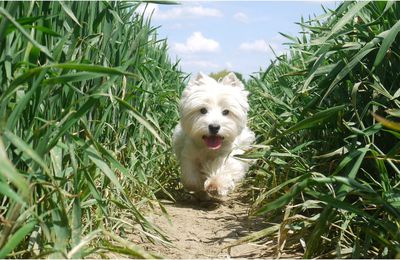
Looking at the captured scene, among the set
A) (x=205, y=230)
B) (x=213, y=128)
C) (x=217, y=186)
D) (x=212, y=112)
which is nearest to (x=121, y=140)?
(x=205, y=230)

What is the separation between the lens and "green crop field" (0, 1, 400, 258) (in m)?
1.92

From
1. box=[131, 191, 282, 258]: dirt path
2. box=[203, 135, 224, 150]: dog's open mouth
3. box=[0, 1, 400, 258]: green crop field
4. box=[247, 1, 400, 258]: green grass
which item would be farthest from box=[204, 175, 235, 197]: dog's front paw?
box=[247, 1, 400, 258]: green grass

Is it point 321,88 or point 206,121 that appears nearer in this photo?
point 321,88

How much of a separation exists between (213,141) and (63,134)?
10.4 ft

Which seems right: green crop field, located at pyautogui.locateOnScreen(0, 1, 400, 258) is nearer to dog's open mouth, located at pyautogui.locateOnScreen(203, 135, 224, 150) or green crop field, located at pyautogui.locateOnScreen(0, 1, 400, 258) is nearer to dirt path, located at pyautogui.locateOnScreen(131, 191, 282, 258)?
dirt path, located at pyautogui.locateOnScreen(131, 191, 282, 258)

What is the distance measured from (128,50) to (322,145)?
4.19 ft

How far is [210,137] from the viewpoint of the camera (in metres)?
5.12

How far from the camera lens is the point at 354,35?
3.16 m

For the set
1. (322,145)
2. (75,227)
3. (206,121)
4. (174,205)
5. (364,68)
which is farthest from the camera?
(206,121)

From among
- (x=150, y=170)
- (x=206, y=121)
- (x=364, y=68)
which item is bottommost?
(x=150, y=170)

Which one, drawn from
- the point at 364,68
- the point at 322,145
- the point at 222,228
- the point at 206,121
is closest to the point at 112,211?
the point at 222,228

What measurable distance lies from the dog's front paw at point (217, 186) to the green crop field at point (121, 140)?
32.1 inches

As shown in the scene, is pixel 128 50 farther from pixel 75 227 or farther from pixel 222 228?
pixel 75 227

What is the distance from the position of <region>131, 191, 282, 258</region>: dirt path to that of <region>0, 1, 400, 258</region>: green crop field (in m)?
0.12
